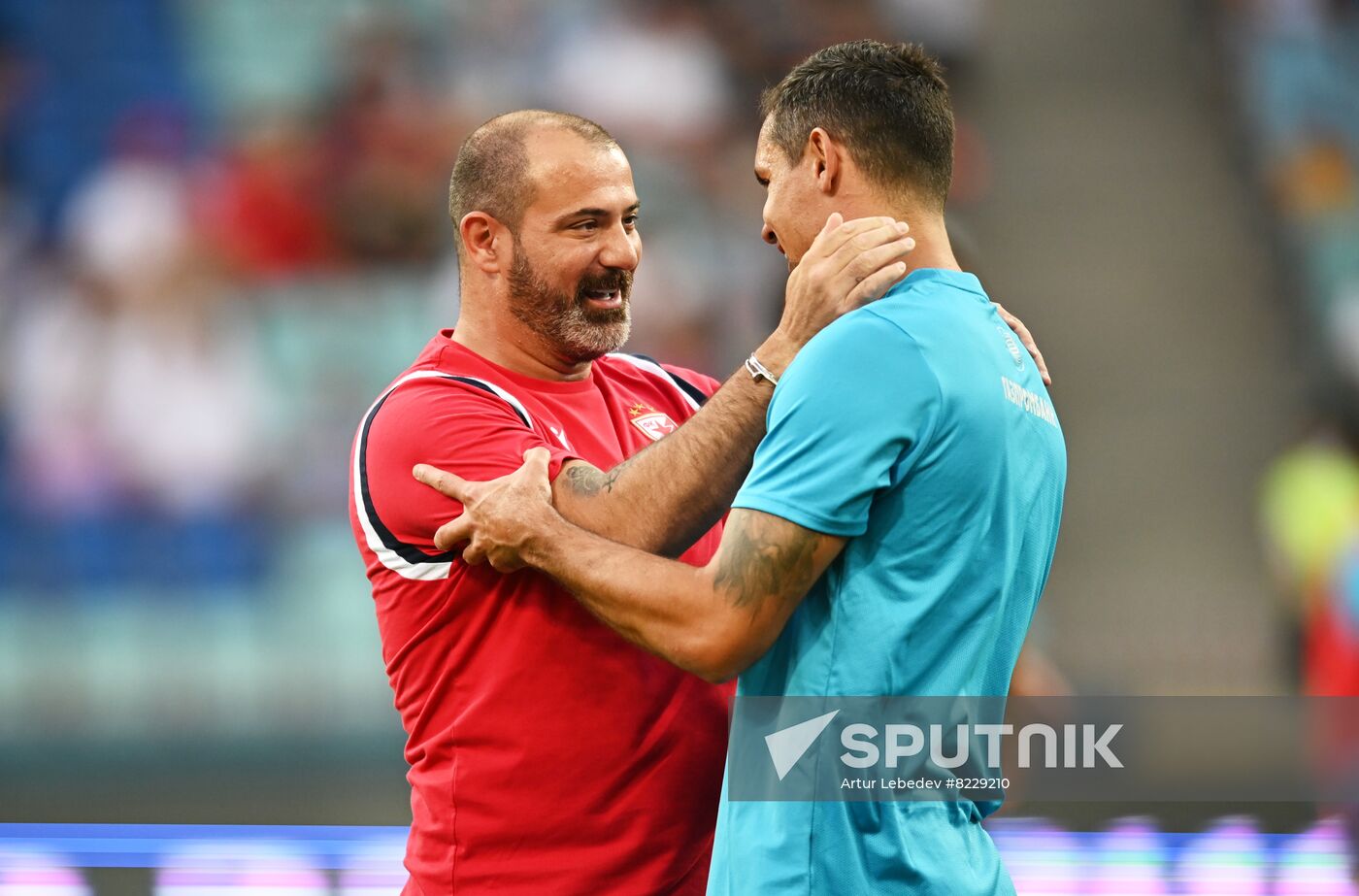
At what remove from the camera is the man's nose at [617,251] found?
9.84ft

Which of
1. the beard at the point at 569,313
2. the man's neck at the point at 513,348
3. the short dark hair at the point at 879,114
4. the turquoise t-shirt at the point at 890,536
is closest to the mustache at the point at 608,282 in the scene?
the beard at the point at 569,313

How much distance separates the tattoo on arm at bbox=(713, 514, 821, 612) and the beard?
823mm

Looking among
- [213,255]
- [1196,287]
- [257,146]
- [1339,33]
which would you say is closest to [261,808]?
[213,255]

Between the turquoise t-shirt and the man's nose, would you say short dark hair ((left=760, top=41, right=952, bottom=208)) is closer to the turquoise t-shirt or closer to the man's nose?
the turquoise t-shirt

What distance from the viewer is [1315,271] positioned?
8.41 m

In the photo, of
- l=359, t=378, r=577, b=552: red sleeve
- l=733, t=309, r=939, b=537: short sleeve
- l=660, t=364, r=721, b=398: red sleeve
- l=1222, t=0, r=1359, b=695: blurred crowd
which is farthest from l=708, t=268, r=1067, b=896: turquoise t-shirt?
l=1222, t=0, r=1359, b=695: blurred crowd

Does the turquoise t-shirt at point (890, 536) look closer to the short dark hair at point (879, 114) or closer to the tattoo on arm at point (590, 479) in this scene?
the short dark hair at point (879, 114)

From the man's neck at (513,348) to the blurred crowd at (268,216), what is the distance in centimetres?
377

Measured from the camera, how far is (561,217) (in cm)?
299

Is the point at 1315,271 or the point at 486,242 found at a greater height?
the point at 1315,271

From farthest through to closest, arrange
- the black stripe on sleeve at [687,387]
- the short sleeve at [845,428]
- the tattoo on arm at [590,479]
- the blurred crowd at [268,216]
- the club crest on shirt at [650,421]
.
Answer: the blurred crowd at [268,216] → the black stripe on sleeve at [687,387] → the club crest on shirt at [650,421] → the tattoo on arm at [590,479] → the short sleeve at [845,428]

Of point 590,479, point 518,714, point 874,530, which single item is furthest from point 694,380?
point 874,530

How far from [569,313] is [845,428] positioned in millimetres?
917

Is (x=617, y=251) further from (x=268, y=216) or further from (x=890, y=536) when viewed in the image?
(x=268, y=216)
